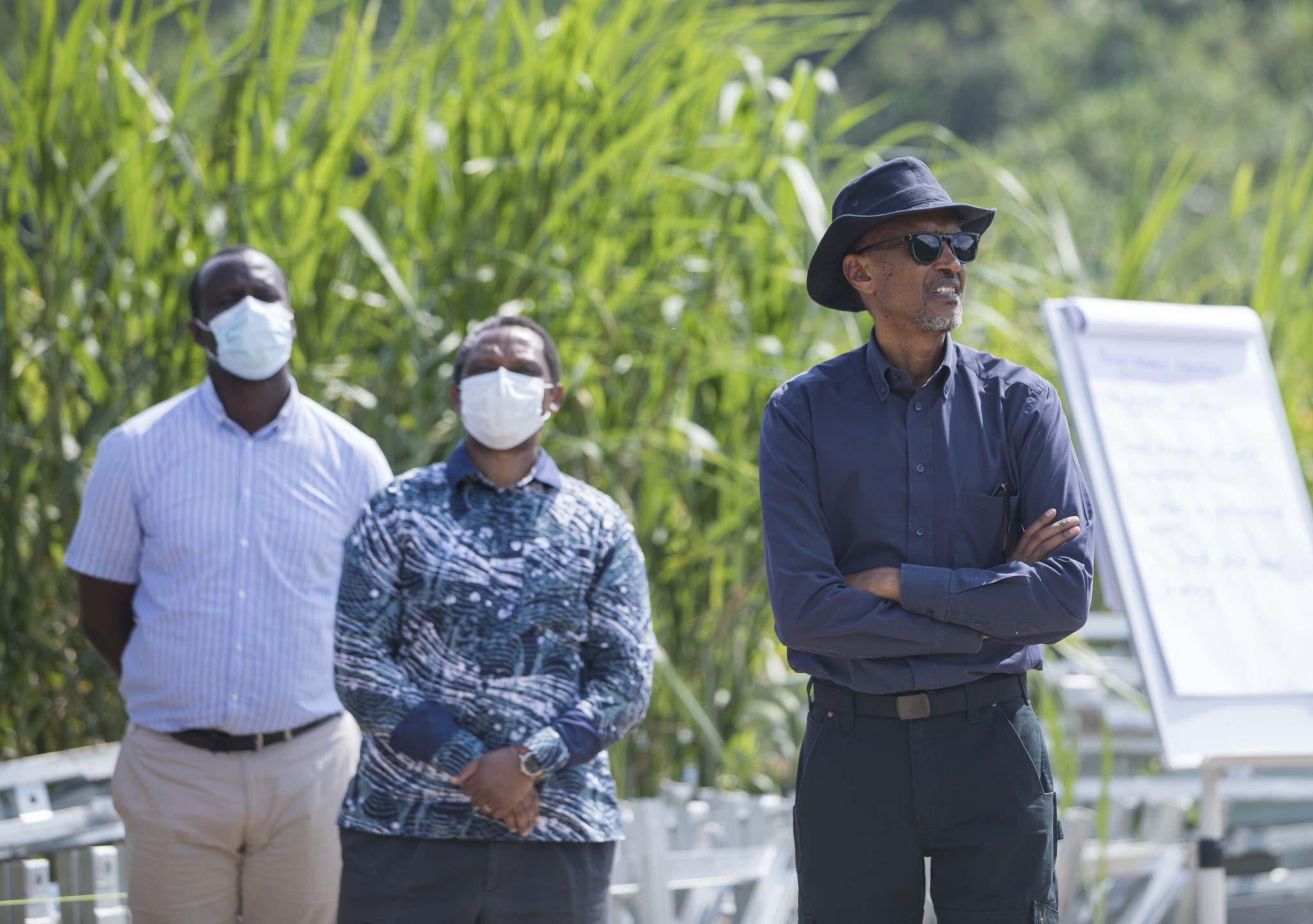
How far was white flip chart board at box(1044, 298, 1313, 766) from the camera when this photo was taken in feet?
9.42

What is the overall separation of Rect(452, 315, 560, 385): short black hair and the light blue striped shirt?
0.40m

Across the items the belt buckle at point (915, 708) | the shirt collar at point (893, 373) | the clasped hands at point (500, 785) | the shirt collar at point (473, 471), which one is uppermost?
the shirt collar at point (893, 373)

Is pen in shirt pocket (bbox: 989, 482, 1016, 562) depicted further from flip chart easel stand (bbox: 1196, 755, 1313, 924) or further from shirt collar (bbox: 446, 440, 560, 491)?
flip chart easel stand (bbox: 1196, 755, 1313, 924)

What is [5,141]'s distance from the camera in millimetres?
3396

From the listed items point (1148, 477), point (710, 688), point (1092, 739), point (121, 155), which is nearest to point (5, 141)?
point (121, 155)

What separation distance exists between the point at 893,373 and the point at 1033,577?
36 centimetres

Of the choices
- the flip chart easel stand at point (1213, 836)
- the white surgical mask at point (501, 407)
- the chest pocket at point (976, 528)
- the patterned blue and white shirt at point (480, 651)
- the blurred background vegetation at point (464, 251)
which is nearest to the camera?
the chest pocket at point (976, 528)

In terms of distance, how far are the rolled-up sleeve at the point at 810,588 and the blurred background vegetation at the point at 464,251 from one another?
1.03 meters

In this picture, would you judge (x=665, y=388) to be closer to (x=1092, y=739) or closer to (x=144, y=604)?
(x=144, y=604)

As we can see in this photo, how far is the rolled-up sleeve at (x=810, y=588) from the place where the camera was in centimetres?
198

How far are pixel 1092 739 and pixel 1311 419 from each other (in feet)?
4.71

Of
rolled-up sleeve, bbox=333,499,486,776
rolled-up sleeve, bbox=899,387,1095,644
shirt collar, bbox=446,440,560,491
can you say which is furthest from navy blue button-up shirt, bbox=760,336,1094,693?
rolled-up sleeve, bbox=333,499,486,776

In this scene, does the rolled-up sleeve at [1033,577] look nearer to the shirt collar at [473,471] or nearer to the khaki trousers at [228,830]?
the shirt collar at [473,471]

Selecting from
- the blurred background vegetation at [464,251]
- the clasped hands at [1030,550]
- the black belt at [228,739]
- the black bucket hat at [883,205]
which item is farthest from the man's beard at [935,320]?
the black belt at [228,739]
